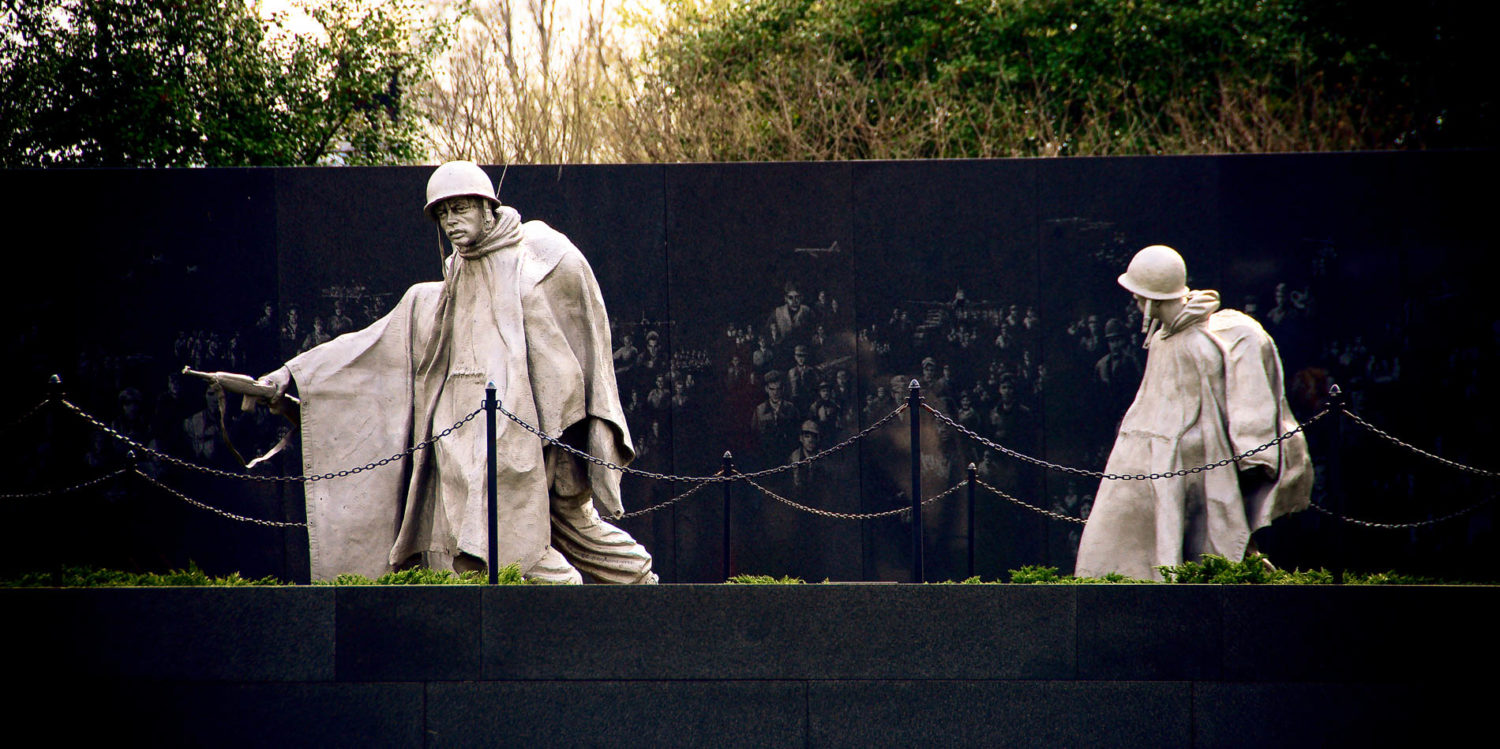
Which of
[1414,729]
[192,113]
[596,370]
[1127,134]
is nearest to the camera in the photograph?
[1414,729]

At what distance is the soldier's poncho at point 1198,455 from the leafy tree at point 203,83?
9.94 m

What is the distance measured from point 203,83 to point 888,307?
25.4ft

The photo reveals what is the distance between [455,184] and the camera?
7.39m

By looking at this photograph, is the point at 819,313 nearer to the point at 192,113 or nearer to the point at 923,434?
the point at 923,434

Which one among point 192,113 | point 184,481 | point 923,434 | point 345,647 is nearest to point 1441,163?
point 923,434

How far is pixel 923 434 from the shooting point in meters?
11.6

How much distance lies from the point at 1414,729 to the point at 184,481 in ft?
27.9

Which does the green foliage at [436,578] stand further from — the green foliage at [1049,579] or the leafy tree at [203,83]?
the leafy tree at [203,83]

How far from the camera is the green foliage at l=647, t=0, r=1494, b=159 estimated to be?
15.3m

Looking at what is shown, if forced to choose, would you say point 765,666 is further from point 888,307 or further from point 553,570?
point 888,307

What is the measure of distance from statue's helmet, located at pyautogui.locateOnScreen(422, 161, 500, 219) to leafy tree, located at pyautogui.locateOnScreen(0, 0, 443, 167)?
868cm

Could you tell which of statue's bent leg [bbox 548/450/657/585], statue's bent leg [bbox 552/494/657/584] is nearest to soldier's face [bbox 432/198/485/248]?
statue's bent leg [bbox 548/450/657/585]

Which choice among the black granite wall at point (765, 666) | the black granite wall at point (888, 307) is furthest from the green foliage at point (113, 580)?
the black granite wall at point (888, 307)

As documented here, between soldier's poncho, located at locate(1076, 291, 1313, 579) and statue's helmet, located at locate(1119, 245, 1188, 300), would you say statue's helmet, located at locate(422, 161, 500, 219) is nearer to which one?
statue's helmet, located at locate(1119, 245, 1188, 300)
